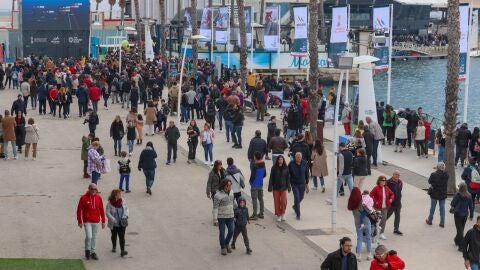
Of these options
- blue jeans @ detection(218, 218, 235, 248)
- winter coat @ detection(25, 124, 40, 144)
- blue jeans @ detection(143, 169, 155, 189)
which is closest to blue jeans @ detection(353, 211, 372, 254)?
blue jeans @ detection(218, 218, 235, 248)

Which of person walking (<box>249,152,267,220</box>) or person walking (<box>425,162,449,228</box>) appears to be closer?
person walking (<box>425,162,449,228</box>)

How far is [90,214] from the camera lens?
15.4m

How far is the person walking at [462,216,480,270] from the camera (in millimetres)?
14406

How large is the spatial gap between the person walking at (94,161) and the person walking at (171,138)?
11.1 ft

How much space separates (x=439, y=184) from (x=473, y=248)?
3790 mm

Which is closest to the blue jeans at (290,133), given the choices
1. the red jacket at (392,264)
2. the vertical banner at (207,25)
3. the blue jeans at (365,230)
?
the blue jeans at (365,230)

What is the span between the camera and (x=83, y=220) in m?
15.5

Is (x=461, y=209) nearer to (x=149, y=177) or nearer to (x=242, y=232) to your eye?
(x=242, y=232)

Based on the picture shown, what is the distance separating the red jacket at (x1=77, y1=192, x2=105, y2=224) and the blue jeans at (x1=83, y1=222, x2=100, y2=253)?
0.08 metres

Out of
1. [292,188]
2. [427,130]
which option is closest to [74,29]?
[427,130]

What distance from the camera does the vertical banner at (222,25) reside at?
46875mm

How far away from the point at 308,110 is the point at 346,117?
1.35m

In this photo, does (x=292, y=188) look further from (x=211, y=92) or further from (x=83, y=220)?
(x=211, y=92)

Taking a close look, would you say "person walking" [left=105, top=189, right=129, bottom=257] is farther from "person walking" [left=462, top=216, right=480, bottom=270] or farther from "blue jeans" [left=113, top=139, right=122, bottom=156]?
"blue jeans" [left=113, top=139, right=122, bottom=156]
